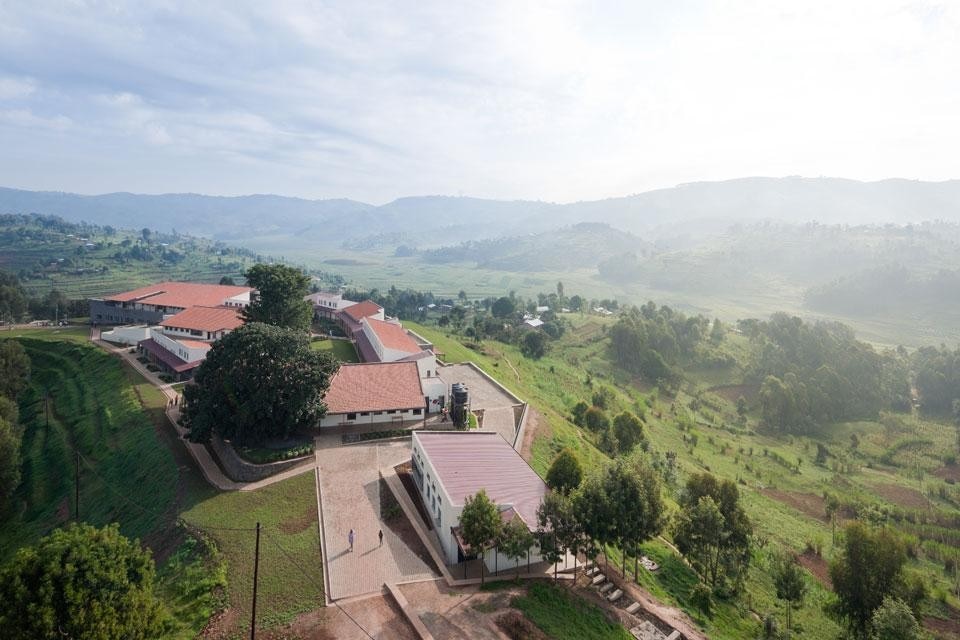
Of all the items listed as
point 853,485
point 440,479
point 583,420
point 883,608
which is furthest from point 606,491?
point 853,485

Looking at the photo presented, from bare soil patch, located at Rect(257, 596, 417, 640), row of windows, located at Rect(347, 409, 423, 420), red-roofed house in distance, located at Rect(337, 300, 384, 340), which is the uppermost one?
red-roofed house in distance, located at Rect(337, 300, 384, 340)

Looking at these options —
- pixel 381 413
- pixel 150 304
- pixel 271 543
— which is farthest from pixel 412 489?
pixel 150 304

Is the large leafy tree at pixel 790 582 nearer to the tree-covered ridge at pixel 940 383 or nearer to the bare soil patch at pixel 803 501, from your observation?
the bare soil patch at pixel 803 501

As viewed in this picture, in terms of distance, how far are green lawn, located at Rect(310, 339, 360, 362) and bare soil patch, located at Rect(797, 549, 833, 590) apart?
1438 inches

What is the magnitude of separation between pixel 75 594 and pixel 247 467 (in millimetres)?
13657

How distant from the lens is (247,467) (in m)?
27.1

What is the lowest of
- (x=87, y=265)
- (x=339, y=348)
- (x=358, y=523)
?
(x=358, y=523)

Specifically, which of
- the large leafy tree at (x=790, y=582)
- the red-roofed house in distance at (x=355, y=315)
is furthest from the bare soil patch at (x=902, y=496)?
the red-roofed house in distance at (x=355, y=315)

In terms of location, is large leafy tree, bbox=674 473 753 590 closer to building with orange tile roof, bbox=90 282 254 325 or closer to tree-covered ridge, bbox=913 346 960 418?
building with orange tile roof, bbox=90 282 254 325

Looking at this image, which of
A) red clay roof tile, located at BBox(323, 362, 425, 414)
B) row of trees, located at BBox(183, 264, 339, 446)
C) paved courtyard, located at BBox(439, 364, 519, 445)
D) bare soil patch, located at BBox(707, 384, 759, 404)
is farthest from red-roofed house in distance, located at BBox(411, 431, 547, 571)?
bare soil patch, located at BBox(707, 384, 759, 404)

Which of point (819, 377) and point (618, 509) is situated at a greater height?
point (618, 509)

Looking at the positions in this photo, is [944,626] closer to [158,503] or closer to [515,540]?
[515,540]

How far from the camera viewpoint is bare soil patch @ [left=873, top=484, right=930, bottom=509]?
43125mm

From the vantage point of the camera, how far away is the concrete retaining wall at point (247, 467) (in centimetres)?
2700
